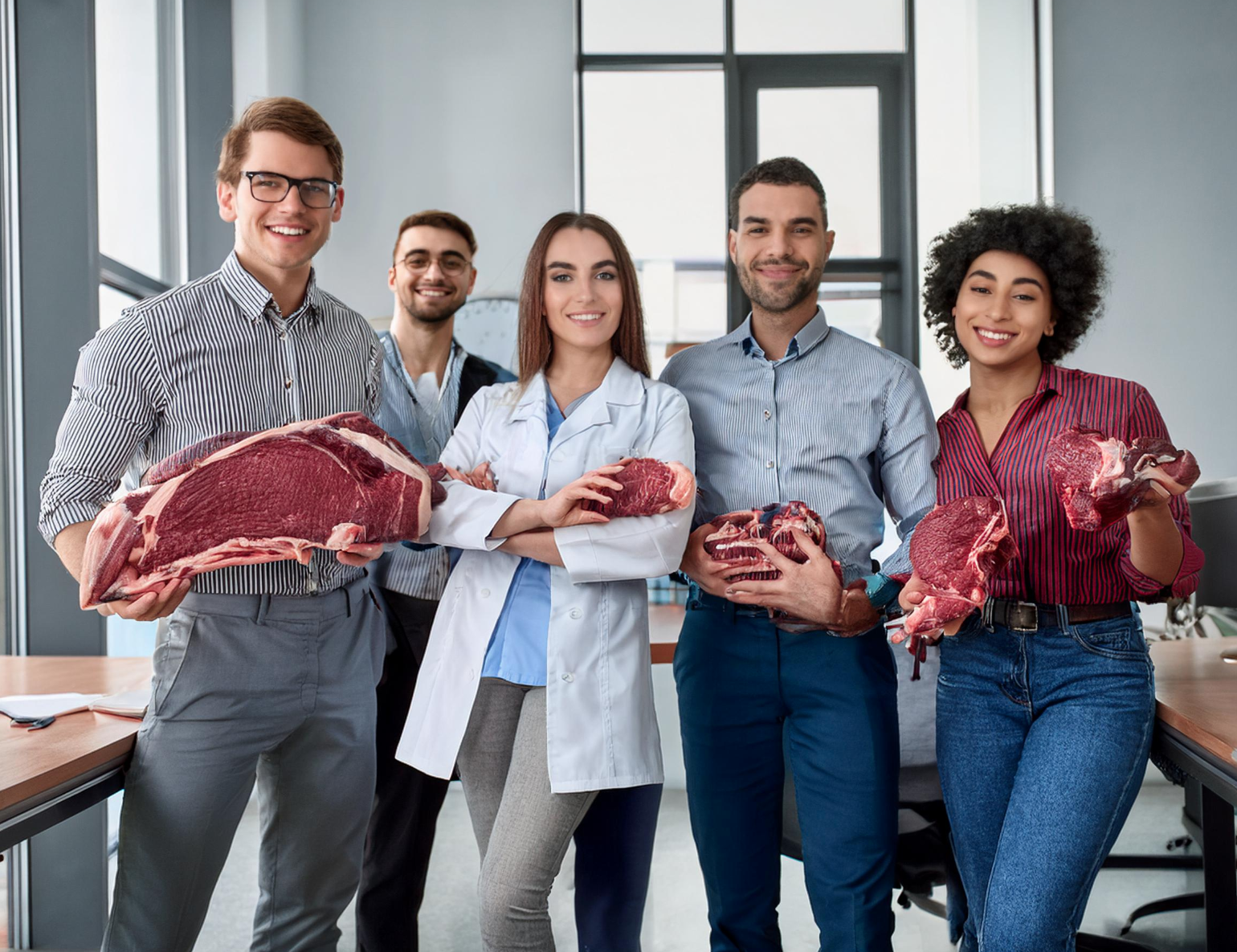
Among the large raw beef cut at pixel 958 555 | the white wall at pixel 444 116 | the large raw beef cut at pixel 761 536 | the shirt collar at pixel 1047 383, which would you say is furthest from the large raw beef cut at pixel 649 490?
the white wall at pixel 444 116

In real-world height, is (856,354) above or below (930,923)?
above

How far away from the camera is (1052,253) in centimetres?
209

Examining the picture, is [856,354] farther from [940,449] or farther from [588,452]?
[588,452]

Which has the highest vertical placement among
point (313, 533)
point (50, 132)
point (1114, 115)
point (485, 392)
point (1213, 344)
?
point (1114, 115)

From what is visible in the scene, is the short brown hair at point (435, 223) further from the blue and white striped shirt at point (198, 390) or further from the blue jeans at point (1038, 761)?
the blue jeans at point (1038, 761)

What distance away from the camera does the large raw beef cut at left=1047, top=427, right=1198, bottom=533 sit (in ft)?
5.14

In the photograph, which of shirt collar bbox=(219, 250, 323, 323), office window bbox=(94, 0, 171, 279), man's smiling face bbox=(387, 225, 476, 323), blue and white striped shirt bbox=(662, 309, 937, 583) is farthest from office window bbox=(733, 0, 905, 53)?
shirt collar bbox=(219, 250, 323, 323)

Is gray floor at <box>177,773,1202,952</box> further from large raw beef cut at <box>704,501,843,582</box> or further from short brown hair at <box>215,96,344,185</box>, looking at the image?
short brown hair at <box>215,96,344,185</box>

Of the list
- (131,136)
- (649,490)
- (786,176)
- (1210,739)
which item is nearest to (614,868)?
(649,490)

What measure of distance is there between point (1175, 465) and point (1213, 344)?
134 inches

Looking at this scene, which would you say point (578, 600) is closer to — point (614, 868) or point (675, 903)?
point (614, 868)

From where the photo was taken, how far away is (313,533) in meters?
1.68

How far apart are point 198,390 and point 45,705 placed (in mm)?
824

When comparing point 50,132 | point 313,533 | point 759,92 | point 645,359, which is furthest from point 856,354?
point 759,92
